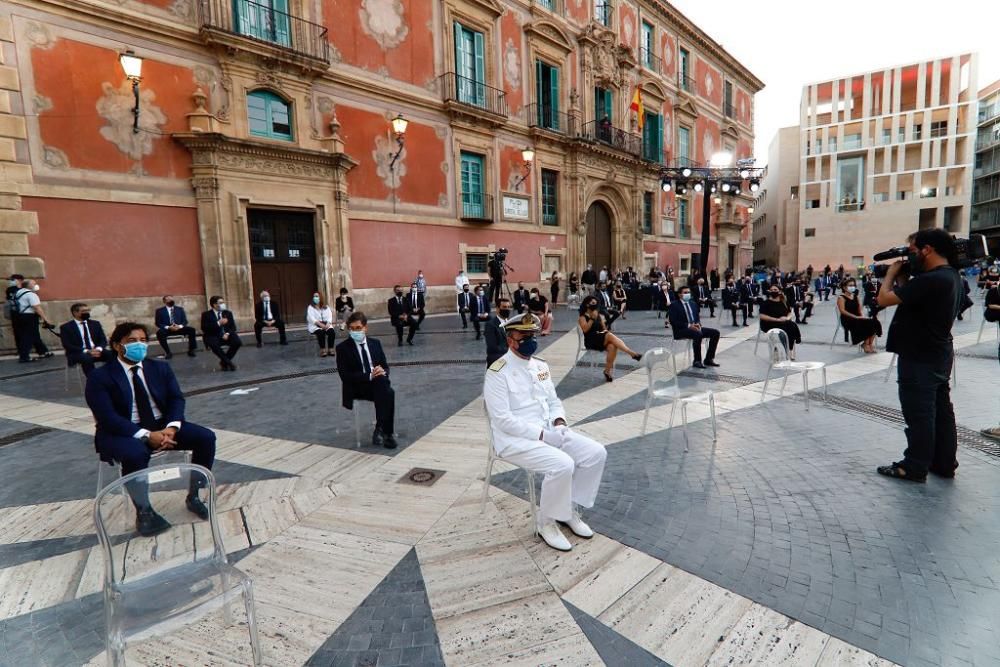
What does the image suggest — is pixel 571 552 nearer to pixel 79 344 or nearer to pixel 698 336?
pixel 698 336

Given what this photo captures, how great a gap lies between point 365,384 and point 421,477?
1.44 m

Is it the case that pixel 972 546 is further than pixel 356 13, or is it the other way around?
pixel 356 13

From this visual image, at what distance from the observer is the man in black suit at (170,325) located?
33.1 feet

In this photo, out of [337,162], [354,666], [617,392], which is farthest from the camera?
[337,162]

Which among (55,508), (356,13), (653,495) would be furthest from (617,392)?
(356,13)

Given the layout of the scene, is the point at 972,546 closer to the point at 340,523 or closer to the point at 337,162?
the point at 340,523

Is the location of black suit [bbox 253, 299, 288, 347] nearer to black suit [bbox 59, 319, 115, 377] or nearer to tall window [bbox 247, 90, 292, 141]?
black suit [bbox 59, 319, 115, 377]

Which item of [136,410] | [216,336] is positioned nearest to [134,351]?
[136,410]

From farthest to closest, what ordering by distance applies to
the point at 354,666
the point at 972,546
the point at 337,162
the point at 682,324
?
the point at 337,162
the point at 682,324
the point at 972,546
the point at 354,666

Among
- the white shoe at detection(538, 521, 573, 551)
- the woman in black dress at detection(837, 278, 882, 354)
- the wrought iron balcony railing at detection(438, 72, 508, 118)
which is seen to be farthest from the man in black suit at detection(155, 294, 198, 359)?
the woman in black dress at detection(837, 278, 882, 354)

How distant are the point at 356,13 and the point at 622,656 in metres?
18.3

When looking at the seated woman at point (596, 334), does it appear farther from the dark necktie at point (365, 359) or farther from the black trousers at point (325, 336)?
the black trousers at point (325, 336)

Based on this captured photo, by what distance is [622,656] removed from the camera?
225 cm

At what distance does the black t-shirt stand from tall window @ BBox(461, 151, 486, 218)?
53.1 feet
